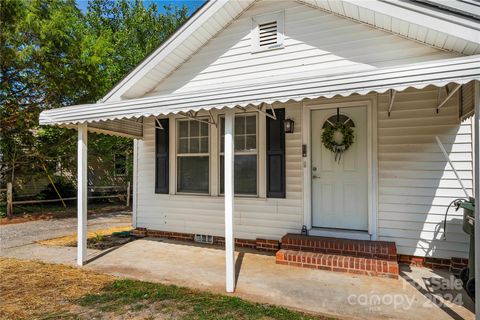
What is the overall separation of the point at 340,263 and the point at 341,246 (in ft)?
1.02

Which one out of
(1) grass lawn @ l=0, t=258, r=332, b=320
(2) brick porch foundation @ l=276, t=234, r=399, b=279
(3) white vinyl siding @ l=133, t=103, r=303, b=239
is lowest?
(1) grass lawn @ l=0, t=258, r=332, b=320

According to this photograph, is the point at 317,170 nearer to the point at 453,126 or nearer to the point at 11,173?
the point at 453,126

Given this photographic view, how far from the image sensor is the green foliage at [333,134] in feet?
16.4

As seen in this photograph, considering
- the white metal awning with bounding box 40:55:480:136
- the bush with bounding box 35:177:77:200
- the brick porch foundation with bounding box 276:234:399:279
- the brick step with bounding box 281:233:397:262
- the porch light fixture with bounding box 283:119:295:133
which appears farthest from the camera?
the bush with bounding box 35:177:77:200

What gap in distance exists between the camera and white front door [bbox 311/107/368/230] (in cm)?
499

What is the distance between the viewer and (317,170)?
5270 millimetres

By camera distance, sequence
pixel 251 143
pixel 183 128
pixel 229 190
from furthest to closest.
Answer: pixel 183 128, pixel 251 143, pixel 229 190

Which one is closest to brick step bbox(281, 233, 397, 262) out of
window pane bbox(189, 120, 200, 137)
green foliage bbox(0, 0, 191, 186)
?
window pane bbox(189, 120, 200, 137)

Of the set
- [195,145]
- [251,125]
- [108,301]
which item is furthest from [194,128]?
[108,301]

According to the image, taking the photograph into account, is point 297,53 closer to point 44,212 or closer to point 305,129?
point 305,129

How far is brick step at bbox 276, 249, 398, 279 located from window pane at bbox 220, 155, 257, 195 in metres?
1.41

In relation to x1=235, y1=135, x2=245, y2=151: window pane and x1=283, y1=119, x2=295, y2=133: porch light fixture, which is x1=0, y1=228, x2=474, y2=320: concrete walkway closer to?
x1=235, y1=135, x2=245, y2=151: window pane

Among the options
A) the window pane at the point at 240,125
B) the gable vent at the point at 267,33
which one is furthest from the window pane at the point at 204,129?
the gable vent at the point at 267,33

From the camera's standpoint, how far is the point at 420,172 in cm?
459
